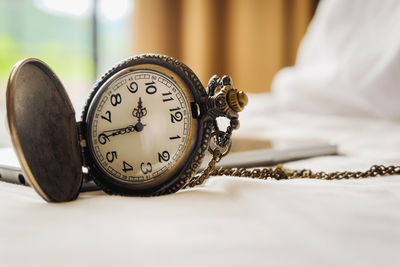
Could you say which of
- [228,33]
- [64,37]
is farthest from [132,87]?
[64,37]

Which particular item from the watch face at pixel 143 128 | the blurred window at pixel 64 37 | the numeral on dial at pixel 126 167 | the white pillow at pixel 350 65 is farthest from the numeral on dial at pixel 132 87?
the blurred window at pixel 64 37

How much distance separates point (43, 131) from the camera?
0.55 metres

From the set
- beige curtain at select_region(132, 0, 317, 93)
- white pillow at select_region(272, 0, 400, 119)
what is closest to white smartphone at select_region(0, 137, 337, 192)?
white pillow at select_region(272, 0, 400, 119)

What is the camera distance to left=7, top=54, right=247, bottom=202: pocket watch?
22.7 inches

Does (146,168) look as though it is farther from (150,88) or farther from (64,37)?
(64,37)

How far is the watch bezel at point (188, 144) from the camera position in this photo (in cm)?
58

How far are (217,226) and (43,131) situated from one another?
27 cm

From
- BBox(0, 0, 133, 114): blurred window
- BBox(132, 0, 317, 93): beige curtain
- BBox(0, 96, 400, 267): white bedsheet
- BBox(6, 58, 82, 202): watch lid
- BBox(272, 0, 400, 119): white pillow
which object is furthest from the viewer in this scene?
BBox(0, 0, 133, 114): blurred window

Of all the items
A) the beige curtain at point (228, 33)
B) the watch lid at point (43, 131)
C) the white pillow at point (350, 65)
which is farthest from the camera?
the beige curtain at point (228, 33)

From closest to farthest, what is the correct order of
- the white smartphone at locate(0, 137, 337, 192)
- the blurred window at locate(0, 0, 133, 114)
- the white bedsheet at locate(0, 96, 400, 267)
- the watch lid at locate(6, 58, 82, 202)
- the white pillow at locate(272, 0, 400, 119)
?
the white bedsheet at locate(0, 96, 400, 267) → the watch lid at locate(6, 58, 82, 202) → the white smartphone at locate(0, 137, 337, 192) → the white pillow at locate(272, 0, 400, 119) → the blurred window at locate(0, 0, 133, 114)

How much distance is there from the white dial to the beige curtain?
247cm

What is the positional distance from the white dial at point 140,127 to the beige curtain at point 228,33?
2471 mm

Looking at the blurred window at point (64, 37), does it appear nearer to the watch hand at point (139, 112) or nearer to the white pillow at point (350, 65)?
the white pillow at point (350, 65)

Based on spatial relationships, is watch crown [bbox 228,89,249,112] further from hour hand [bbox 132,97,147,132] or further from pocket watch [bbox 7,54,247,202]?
hour hand [bbox 132,97,147,132]
